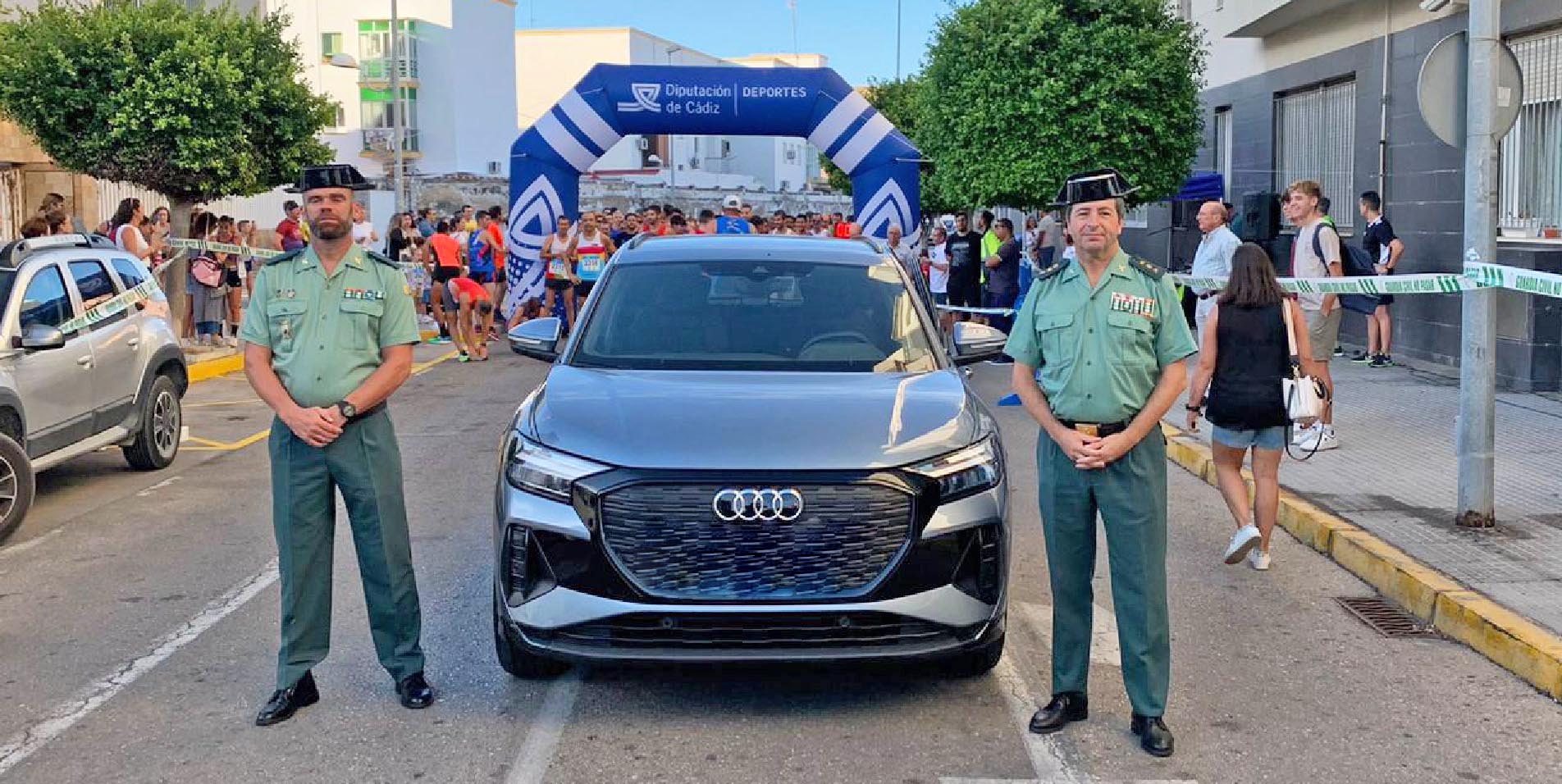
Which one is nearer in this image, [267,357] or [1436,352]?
[267,357]

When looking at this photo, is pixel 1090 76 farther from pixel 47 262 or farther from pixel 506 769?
pixel 506 769

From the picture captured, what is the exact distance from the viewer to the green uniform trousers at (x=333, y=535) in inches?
213

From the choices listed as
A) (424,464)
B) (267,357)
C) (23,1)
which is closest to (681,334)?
(267,357)

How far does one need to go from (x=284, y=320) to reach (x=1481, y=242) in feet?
19.3

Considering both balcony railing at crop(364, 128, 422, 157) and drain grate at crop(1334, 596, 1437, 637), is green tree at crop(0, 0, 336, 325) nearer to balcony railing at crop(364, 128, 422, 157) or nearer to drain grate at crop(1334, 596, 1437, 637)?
drain grate at crop(1334, 596, 1437, 637)

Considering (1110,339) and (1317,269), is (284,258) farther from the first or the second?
(1317,269)

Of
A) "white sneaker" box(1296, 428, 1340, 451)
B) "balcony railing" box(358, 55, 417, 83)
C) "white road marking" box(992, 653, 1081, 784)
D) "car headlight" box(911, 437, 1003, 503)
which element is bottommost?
"white road marking" box(992, 653, 1081, 784)

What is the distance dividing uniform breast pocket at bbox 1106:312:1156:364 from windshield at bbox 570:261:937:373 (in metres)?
1.24

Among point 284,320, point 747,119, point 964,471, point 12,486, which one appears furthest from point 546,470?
point 747,119

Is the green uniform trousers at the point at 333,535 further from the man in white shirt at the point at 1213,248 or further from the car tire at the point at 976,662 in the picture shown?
the man in white shirt at the point at 1213,248

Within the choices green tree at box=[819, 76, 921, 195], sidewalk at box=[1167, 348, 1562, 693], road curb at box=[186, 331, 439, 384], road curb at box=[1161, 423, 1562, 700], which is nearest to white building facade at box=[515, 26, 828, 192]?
green tree at box=[819, 76, 921, 195]

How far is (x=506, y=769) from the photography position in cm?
490

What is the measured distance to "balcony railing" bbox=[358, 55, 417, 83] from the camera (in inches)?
2904

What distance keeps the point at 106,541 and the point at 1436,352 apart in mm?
12872
